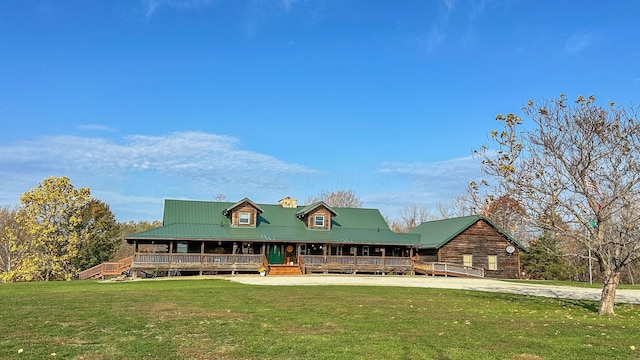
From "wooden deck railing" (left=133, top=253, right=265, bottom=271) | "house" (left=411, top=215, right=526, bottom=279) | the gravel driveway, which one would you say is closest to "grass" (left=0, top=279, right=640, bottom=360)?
the gravel driveway

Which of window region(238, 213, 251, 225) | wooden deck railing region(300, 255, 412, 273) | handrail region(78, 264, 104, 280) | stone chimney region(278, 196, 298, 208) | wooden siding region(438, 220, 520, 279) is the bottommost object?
handrail region(78, 264, 104, 280)

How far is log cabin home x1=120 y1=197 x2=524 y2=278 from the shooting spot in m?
34.5

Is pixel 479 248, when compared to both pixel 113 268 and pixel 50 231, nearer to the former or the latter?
pixel 113 268

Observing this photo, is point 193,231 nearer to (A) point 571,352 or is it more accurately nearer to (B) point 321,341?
(B) point 321,341

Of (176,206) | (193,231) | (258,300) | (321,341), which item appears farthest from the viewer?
(176,206)

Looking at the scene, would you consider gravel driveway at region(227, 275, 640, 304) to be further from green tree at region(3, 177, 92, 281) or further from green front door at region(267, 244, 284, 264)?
green tree at region(3, 177, 92, 281)

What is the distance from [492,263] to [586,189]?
29.5 meters

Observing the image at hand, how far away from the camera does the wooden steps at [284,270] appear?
35375mm

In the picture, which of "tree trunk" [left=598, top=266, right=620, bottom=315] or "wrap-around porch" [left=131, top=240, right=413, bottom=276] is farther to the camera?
"wrap-around porch" [left=131, top=240, right=413, bottom=276]

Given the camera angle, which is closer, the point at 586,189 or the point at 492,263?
the point at 586,189

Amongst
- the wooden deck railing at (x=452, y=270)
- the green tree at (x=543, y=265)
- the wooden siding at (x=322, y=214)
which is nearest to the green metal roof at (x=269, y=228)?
the wooden siding at (x=322, y=214)

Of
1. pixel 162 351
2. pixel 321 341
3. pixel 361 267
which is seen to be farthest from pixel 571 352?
pixel 361 267

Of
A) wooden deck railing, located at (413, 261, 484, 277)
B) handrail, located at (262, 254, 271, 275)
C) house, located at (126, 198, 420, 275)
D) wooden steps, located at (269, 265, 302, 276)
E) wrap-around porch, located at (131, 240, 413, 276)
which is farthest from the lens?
wooden deck railing, located at (413, 261, 484, 277)

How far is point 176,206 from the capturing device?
39625 millimetres
